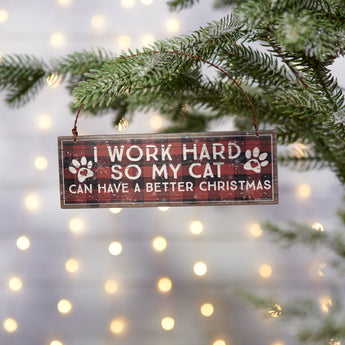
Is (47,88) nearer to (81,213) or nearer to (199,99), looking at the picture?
(81,213)

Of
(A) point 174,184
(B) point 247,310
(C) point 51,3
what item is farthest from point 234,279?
(C) point 51,3

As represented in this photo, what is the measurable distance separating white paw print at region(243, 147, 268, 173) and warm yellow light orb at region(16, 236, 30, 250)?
80cm

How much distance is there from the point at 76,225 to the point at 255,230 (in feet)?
1.84

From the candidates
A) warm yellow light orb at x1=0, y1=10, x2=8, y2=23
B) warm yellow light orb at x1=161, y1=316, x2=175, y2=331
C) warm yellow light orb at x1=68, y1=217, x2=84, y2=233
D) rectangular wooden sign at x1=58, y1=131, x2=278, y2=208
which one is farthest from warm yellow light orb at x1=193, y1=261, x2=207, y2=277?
warm yellow light orb at x1=0, y1=10, x2=8, y2=23

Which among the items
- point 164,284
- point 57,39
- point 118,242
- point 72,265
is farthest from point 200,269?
point 57,39

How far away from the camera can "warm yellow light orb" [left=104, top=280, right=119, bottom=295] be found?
1.00 metres

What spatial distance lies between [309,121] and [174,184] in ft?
0.87

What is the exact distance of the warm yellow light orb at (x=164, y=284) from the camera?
3.27ft

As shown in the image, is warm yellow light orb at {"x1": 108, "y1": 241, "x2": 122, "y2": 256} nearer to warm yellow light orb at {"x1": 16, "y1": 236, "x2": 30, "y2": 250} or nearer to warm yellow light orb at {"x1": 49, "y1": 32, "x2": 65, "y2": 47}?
warm yellow light orb at {"x1": 16, "y1": 236, "x2": 30, "y2": 250}

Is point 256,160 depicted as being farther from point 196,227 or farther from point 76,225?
point 76,225

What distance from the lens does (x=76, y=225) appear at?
3.32 ft

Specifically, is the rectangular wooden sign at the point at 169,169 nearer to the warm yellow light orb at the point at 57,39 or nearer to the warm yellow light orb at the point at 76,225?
the warm yellow light orb at the point at 76,225

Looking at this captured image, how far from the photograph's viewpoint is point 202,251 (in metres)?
1.00

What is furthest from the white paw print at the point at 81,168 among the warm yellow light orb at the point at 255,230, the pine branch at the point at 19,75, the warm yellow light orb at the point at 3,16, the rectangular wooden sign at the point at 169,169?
the warm yellow light orb at the point at 3,16
